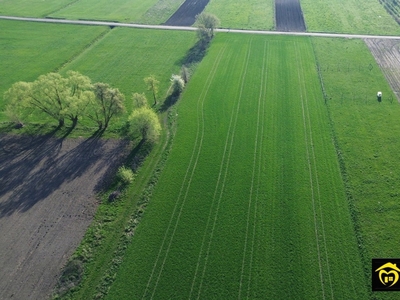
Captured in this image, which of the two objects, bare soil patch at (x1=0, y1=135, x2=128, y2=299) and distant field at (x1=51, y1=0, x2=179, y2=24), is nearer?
bare soil patch at (x1=0, y1=135, x2=128, y2=299)

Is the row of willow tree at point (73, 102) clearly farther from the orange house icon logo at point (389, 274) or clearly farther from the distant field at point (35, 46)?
the orange house icon logo at point (389, 274)

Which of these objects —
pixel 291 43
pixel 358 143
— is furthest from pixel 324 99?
pixel 291 43

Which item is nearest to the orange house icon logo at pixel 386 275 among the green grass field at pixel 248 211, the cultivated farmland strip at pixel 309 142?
the green grass field at pixel 248 211

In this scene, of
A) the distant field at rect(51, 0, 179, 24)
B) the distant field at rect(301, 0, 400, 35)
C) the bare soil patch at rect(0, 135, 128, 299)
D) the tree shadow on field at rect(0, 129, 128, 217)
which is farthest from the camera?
the distant field at rect(51, 0, 179, 24)

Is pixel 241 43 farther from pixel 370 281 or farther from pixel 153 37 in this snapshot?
pixel 370 281

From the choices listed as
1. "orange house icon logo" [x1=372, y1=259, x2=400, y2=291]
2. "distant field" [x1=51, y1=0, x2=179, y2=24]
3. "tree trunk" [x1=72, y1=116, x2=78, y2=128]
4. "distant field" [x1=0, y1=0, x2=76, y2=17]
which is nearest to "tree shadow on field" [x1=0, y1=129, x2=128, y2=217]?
"tree trunk" [x1=72, y1=116, x2=78, y2=128]

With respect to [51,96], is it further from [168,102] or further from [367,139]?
[367,139]

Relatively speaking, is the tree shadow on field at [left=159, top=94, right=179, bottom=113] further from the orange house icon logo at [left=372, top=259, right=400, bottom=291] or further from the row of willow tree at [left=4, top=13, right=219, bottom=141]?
the orange house icon logo at [left=372, top=259, right=400, bottom=291]
